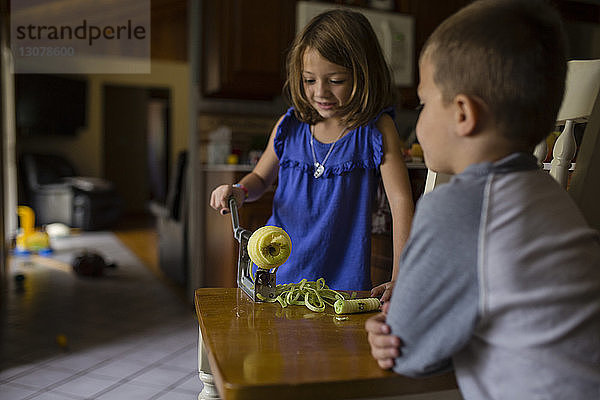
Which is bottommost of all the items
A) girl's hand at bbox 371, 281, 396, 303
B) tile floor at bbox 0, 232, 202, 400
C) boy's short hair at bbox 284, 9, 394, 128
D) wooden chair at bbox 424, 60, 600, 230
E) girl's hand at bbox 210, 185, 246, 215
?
tile floor at bbox 0, 232, 202, 400

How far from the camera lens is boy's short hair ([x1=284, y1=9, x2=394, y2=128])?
1.12 meters

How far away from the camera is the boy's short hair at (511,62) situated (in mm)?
571

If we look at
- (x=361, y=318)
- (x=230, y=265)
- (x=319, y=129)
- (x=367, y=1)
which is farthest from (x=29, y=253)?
(x=361, y=318)

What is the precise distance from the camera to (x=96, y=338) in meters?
2.61

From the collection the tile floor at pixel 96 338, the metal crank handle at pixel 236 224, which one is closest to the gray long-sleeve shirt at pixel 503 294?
the metal crank handle at pixel 236 224

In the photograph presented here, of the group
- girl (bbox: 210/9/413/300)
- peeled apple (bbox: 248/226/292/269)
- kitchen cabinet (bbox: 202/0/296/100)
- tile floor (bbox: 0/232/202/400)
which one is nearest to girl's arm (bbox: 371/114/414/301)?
girl (bbox: 210/9/413/300)

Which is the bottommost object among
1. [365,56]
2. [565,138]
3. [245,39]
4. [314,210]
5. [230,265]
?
[230,265]

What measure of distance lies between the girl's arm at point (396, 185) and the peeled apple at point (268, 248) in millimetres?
258

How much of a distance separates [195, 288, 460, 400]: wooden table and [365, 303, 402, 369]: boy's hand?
1cm

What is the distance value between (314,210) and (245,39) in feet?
6.25

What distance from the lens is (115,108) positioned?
323 inches

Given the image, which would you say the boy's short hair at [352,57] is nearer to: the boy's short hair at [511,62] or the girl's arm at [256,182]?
the girl's arm at [256,182]

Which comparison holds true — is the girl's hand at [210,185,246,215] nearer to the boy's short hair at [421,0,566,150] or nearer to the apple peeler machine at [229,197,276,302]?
the apple peeler machine at [229,197,276,302]

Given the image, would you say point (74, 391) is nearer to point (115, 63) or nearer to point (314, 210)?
point (314, 210)
